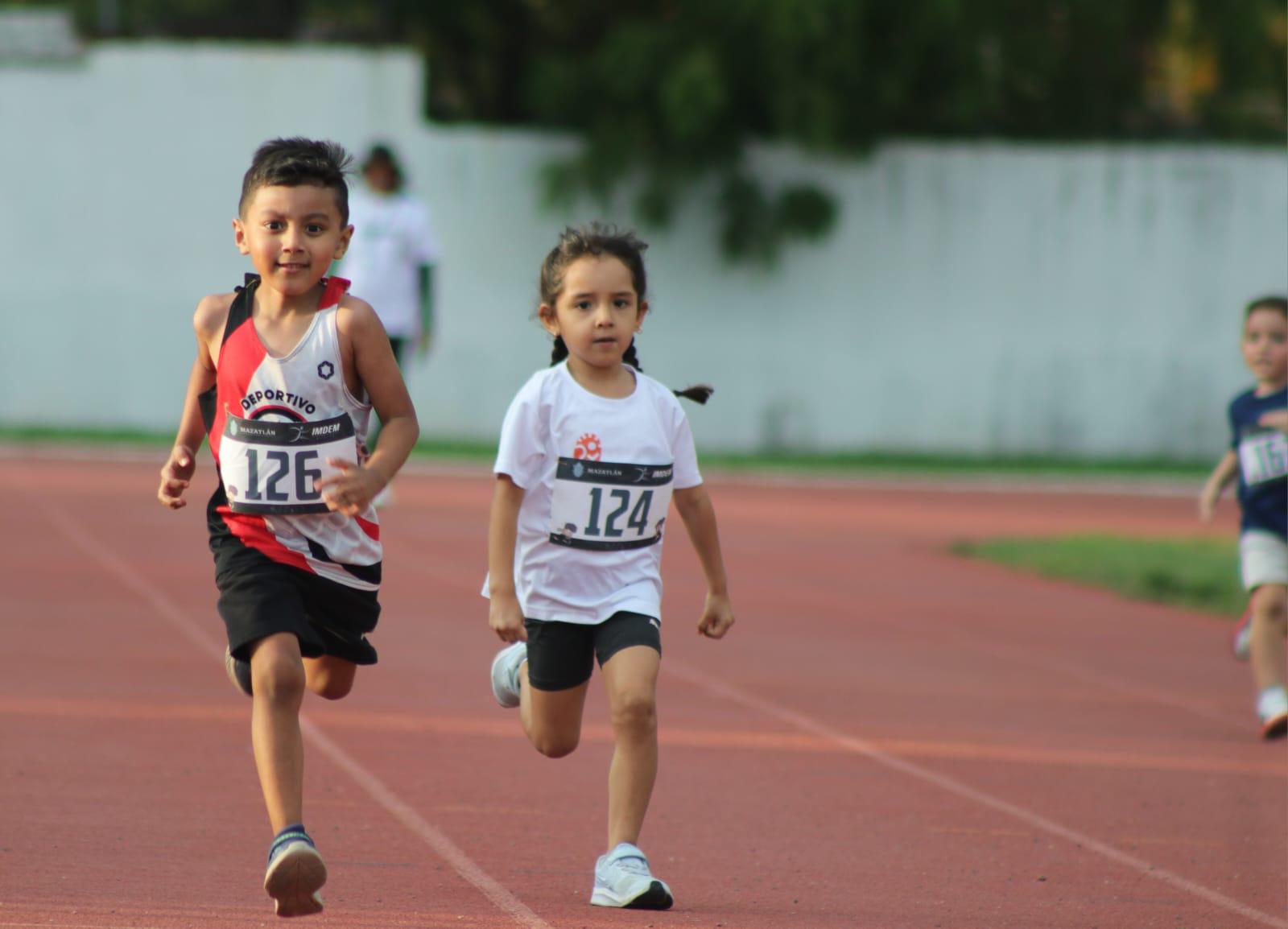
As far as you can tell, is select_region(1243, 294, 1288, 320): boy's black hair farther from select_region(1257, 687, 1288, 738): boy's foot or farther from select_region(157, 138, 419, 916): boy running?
select_region(157, 138, 419, 916): boy running

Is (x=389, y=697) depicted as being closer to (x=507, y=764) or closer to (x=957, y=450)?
(x=507, y=764)

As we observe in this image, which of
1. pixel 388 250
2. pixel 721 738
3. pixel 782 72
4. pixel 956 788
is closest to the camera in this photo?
pixel 956 788

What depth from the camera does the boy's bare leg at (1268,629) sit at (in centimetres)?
755

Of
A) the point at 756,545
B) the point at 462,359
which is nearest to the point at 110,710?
the point at 756,545

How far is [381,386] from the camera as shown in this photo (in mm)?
4574

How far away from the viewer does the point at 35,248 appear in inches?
924

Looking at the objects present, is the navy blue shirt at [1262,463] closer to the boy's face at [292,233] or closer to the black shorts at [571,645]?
the black shorts at [571,645]

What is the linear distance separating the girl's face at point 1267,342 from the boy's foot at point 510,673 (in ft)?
11.7

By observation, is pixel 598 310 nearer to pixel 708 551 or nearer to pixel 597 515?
pixel 597 515

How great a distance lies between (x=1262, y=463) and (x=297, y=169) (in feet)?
14.8

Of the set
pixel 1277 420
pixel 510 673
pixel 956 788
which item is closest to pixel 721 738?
pixel 956 788

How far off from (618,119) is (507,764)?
17878mm

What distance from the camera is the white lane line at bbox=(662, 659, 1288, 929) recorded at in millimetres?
5047

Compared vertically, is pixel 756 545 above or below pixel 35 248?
below
